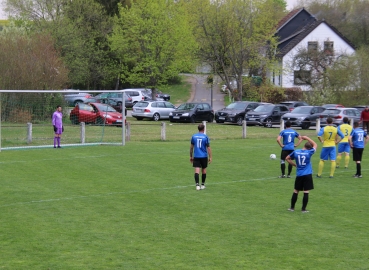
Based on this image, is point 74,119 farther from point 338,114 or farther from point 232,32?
point 232,32

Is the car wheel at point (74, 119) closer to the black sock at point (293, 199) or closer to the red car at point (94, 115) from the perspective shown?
the red car at point (94, 115)

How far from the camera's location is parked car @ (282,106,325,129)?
127 feet

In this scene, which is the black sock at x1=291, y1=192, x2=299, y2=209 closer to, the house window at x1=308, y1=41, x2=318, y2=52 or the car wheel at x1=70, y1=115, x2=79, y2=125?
the car wheel at x1=70, y1=115, x2=79, y2=125

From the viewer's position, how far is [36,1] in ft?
204

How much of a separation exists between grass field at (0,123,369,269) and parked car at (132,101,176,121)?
821 inches

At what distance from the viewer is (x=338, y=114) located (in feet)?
126

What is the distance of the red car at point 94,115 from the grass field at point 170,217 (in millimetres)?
8758

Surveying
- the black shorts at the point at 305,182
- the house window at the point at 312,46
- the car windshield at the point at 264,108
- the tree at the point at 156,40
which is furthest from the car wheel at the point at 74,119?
the house window at the point at 312,46

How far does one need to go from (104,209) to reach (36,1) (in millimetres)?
52356

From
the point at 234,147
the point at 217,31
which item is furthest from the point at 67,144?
the point at 217,31

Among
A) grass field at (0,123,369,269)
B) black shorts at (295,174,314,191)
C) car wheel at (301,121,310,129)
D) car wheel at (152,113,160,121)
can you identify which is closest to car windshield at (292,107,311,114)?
car wheel at (301,121,310,129)

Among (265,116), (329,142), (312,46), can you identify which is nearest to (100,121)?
(265,116)

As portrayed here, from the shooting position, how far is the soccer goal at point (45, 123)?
1091 inches

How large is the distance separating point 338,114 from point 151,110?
1300cm
